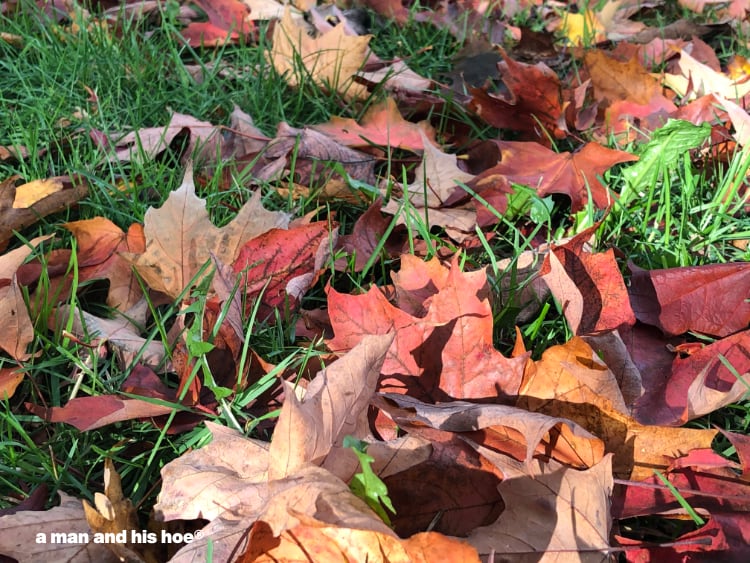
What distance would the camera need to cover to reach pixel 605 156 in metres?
1.62

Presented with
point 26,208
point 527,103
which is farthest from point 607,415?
point 26,208

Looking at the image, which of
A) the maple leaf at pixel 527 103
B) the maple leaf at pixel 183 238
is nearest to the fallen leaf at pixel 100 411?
the maple leaf at pixel 183 238

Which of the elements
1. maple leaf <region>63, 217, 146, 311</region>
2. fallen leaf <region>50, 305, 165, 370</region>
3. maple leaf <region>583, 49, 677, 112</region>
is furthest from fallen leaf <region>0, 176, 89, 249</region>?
maple leaf <region>583, 49, 677, 112</region>

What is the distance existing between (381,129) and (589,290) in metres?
0.86

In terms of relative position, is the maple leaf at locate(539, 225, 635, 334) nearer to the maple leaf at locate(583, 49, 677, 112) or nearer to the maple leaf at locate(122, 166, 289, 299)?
the maple leaf at locate(122, 166, 289, 299)

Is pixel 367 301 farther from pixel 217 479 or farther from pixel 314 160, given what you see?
pixel 314 160

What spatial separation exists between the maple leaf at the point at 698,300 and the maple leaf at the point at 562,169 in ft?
1.03

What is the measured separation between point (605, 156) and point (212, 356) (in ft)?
3.21

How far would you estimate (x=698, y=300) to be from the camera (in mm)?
1278

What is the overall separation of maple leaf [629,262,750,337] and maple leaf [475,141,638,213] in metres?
0.31

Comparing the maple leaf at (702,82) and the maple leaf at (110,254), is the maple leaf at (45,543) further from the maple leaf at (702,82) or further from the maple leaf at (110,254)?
the maple leaf at (702,82)

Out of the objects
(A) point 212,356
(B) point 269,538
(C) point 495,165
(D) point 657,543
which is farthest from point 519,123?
(B) point 269,538

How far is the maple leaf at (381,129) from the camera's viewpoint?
6.17 ft

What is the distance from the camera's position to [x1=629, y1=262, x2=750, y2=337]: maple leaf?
4.14ft
